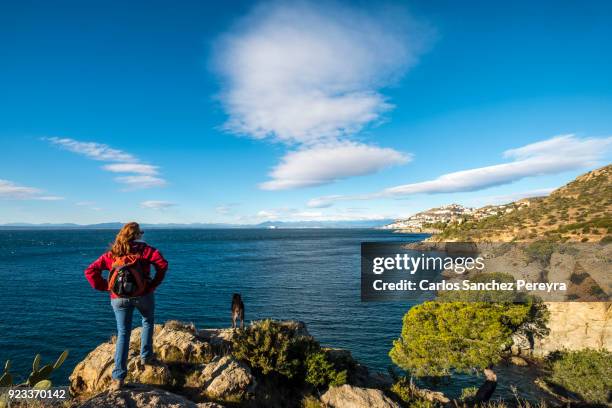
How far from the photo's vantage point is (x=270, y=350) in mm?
11617

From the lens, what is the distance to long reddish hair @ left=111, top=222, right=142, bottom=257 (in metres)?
6.71

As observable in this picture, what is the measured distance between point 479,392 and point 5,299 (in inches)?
2527

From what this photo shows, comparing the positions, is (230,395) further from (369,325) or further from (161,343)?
(369,325)

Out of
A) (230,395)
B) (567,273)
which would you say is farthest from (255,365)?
(567,273)

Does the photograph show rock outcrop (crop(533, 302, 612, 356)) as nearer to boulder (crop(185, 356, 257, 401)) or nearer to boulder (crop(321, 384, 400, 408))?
boulder (crop(321, 384, 400, 408))

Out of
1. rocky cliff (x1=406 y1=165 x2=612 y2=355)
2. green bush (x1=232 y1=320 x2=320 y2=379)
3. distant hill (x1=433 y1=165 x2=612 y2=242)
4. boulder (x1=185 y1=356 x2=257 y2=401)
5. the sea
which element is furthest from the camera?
distant hill (x1=433 y1=165 x2=612 y2=242)

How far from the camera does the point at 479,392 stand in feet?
72.3

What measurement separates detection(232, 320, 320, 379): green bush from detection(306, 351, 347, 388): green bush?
1.17 feet

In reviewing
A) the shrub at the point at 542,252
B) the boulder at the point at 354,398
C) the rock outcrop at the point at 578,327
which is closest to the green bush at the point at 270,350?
the boulder at the point at 354,398

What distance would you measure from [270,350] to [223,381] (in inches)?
110

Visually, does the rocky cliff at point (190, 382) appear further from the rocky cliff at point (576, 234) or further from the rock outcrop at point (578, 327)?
the rocky cliff at point (576, 234)

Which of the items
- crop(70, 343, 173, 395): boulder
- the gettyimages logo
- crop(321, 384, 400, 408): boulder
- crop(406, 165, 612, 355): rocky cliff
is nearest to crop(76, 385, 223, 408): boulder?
crop(70, 343, 173, 395): boulder

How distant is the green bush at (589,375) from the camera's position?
20494mm

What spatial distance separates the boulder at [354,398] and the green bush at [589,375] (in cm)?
1932
